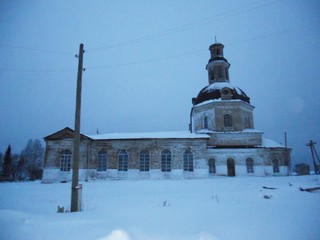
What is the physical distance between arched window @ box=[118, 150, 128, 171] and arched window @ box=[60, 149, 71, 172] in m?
5.83

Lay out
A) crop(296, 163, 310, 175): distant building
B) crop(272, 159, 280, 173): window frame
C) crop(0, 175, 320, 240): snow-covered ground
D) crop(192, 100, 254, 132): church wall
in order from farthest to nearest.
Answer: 1. crop(296, 163, 310, 175): distant building
2. crop(192, 100, 254, 132): church wall
3. crop(272, 159, 280, 173): window frame
4. crop(0, 175, 320, 240): snow-covered ground

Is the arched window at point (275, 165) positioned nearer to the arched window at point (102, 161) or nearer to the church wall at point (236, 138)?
the church wall at point (236, 138)

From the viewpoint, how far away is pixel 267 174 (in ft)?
79.9

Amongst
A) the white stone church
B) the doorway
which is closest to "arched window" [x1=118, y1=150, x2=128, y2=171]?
the white stone church

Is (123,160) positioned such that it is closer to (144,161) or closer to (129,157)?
(129,157)

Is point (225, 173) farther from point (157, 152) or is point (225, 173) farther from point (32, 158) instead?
point (32, 158)

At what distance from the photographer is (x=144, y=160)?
2411cm

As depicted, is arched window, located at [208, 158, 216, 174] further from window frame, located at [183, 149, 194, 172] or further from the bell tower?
the bell tower

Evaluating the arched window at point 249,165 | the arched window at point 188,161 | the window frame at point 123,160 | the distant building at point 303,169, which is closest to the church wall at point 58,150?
the window frame at point 123,160

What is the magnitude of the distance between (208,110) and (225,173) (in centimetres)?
859

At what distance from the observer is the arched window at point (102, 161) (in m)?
24.1

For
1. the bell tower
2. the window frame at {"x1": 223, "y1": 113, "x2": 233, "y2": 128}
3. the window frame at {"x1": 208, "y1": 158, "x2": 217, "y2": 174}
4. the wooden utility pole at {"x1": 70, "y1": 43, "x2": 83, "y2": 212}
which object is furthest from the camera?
the bell tower

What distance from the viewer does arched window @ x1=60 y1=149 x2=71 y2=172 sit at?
930 inches

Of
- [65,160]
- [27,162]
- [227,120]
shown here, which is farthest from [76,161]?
[27,162]
